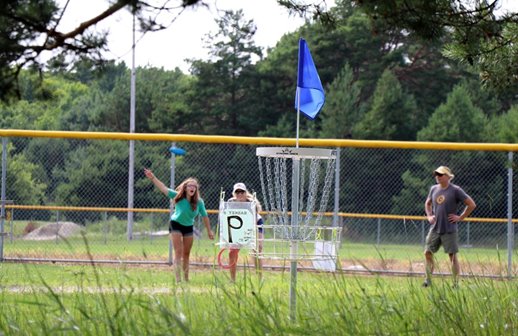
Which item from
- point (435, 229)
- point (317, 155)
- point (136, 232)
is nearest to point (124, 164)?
point (136, 232)

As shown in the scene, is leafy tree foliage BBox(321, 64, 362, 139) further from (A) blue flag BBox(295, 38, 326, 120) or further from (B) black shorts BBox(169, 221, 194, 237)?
(A) blue flag BBox(295, 38, 326, 120)

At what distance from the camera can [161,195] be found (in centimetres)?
2062

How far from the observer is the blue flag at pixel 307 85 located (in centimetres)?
1042

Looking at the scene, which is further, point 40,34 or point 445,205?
point 445,205

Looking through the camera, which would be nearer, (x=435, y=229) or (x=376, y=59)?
(x=435, y=229)

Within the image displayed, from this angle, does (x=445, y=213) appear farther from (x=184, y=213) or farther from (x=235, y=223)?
(x=235, y=223)

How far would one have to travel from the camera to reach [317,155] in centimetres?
957

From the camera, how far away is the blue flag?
1042 centimetres

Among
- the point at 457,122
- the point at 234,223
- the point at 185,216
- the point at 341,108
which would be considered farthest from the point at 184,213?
the point at 341,108

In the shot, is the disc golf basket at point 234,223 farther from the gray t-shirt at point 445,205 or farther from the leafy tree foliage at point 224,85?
the leafy tree foliage at point 224,85

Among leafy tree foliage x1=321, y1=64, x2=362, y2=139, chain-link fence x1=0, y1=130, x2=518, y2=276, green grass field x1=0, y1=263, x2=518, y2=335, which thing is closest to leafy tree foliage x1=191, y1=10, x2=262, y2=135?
leafy tree foliage x1=321, y1=64, x2=362, y2=139

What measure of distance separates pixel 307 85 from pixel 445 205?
5908mm

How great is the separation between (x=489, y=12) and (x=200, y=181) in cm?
1107

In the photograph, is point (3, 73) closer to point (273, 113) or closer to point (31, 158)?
point (31, 158)
